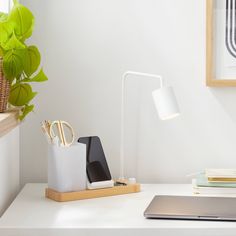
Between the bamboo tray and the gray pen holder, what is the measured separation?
0.07 feet

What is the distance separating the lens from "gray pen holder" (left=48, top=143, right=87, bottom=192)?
1849 mm

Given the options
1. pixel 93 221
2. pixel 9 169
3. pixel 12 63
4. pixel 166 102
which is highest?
pixel 12 63

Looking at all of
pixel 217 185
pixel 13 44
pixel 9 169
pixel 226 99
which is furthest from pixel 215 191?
pixel 13 44

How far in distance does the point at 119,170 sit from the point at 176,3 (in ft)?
Answer: 2.02

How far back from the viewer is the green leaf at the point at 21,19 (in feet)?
5.71

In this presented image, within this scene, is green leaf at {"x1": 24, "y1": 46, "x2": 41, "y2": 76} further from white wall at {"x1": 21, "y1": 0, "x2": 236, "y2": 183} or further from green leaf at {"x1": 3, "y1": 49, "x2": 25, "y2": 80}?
white wall at {"x1": 21, "y1": 0, "x2": 236, "y2": 183}

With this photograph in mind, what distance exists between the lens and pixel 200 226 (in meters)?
1.53

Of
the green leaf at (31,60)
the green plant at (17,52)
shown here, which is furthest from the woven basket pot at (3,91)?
the green leaf at (31,60)

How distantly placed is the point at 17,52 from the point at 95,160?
47 centimetres

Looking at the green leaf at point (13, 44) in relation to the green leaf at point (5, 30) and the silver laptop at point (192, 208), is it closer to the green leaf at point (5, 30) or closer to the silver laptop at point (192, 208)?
the green leaf at point (5, 30)

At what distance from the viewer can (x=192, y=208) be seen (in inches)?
66.2

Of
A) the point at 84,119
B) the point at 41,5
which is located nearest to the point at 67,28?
the point at 41,5

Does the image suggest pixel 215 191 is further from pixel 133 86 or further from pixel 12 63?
pixel 12 63

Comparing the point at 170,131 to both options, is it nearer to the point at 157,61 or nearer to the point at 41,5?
the point at 157,61
